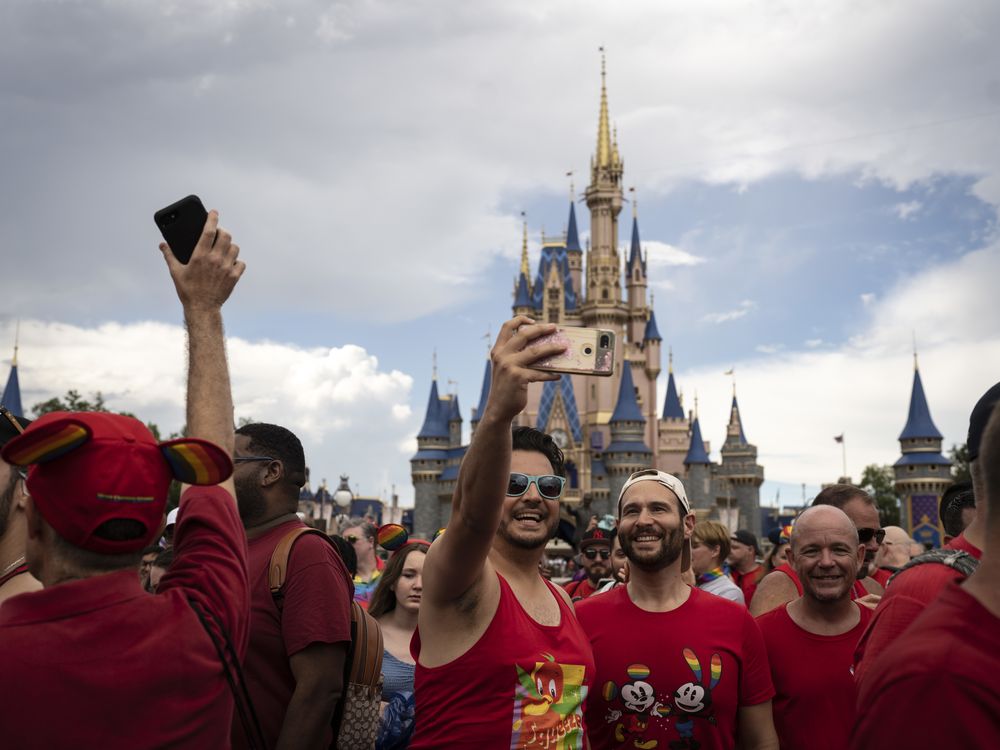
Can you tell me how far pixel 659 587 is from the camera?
4242 mm

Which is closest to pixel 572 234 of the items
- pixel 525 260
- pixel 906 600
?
pixel 525 260

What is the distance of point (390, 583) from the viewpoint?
5715mm

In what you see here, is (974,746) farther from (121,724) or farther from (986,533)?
(121,724)

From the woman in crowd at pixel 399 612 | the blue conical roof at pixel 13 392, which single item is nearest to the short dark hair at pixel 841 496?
the woman in crowd at pixel 399 612

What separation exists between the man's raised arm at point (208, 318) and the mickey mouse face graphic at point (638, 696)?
2.06m

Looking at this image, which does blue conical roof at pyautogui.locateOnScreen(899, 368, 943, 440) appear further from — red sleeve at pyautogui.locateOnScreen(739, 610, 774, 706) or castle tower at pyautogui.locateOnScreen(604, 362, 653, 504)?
red sleeve at pyautogui.locateOnScreen(739, 610, 774, 706)

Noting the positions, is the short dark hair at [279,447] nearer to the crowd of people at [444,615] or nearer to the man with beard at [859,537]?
the crowd of people at [444,615]

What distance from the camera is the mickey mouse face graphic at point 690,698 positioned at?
3.92m

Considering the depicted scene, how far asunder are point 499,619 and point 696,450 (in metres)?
67.1

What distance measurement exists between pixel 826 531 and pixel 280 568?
243 cm

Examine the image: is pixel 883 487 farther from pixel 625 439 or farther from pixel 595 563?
pixel 595 563

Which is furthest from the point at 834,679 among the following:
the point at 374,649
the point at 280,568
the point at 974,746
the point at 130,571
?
the point at 130,571

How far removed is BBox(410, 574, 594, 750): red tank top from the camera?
10.3 feet

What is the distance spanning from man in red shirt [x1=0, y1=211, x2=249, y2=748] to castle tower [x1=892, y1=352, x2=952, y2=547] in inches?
2132
